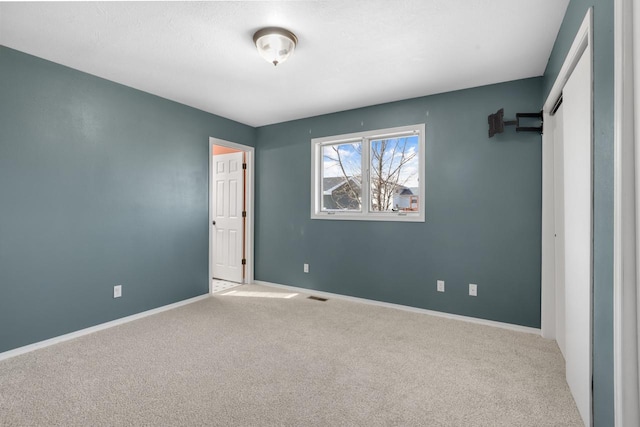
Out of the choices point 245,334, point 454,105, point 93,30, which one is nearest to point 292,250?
point 245,334

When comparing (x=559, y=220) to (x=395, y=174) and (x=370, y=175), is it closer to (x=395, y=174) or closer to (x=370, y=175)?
(x=395, y=174)

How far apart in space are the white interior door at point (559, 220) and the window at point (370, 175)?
4.12ft

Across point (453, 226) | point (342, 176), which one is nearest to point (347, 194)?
point (342, 176)

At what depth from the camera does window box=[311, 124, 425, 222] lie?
150 inches

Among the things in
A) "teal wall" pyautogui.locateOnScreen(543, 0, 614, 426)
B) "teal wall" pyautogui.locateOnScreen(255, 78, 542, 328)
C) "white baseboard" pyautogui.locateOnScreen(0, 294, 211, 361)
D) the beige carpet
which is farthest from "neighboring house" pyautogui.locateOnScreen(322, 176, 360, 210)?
"teal wall" pyautogui.locateOnScreen(543, 0, 614, 426)

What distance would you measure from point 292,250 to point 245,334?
5.95 feet

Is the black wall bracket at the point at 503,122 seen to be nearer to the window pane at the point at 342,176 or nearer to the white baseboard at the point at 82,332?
the window pane at the point at 342,176

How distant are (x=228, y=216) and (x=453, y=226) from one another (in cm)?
343

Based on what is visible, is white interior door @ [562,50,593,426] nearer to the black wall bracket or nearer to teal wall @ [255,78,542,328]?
the black wall bracket

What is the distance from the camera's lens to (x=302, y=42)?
2.48 meters

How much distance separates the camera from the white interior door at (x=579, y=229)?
165cm

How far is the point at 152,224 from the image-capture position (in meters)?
3.64

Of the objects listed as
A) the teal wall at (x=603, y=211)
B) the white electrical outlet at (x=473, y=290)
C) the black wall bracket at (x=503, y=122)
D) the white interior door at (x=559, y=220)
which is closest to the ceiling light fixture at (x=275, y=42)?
the teal wall at (x=603, y=211)

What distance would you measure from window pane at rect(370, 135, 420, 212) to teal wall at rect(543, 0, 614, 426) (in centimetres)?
224
